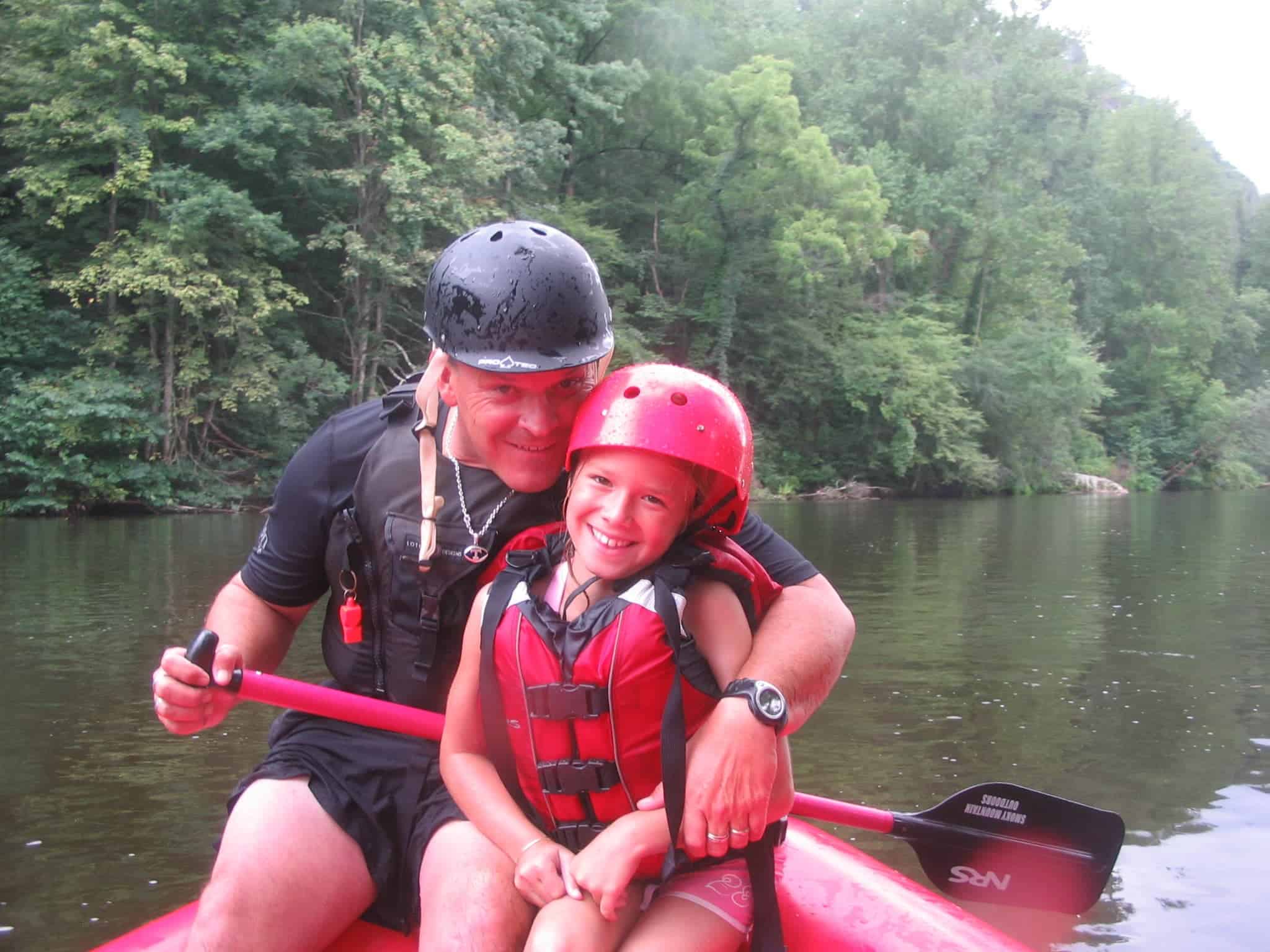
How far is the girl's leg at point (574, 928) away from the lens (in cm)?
171

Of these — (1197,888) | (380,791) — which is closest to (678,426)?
(380,791)

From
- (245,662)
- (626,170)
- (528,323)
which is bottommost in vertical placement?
(245,662)

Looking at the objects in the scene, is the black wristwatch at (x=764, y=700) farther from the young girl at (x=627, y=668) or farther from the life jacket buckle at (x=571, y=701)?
the life jacket buckle at (x=571, y=701)

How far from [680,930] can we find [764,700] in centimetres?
36

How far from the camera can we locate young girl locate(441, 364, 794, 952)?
1844mm

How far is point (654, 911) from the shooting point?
183 cm

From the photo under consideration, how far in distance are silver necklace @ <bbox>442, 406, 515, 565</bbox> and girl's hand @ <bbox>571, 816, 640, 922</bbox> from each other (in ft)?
1.99

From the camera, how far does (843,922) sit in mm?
2143

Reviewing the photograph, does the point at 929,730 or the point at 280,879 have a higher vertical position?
the point at 280,879

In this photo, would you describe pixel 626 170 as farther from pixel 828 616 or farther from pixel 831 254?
pixel 828 616

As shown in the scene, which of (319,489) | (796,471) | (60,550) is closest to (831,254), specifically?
(796,471)

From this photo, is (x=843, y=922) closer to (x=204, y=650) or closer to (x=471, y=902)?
(x=471, y=902)

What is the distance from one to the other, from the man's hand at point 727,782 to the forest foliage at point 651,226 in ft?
58.9

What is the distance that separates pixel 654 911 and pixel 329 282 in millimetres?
21048
